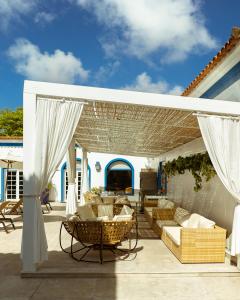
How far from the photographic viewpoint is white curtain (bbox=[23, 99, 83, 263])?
15.9 ft

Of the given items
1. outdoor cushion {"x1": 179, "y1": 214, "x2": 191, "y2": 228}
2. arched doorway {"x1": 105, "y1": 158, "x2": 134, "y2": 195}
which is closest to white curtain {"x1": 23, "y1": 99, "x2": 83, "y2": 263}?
outdoor cushion {"x1": 179, "y1": 214, "x2": 191, "y2": 228}

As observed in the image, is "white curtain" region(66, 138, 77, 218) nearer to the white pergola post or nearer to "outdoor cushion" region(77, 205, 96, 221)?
"outdoor cushion" region(77, 205, 96, 221)

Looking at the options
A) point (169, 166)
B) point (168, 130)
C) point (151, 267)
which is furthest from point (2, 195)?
point (151, 267)

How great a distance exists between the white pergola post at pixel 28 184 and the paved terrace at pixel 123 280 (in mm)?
328

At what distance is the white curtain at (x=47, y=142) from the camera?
4836 millimetres

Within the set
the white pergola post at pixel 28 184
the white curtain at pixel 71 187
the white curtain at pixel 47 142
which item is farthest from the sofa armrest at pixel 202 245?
the white curtain at pixel 71 187

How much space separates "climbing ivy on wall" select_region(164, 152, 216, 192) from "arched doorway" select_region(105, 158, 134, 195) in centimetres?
771

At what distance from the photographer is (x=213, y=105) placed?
5.18 m

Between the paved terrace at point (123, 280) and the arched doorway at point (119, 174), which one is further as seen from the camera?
the arched doorway at point (119, 174)

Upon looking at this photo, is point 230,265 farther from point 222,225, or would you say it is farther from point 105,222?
point 105,222

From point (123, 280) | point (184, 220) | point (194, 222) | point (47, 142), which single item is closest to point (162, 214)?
point (184, 220)

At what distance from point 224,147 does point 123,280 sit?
2754 millimetres

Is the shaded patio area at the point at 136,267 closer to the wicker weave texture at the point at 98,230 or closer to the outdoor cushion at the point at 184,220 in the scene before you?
the wicker weave texture at the point at 98,230

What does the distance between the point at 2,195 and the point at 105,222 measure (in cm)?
1280
